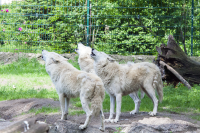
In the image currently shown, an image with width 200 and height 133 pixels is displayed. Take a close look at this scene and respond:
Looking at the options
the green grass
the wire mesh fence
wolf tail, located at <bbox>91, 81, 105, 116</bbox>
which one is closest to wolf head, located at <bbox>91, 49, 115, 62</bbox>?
the green grass

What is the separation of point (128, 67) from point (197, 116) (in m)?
1.95

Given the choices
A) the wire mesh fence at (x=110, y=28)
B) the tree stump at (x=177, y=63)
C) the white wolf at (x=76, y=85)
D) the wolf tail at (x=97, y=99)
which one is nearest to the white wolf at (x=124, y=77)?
the white wolf at (x=76, y=85)

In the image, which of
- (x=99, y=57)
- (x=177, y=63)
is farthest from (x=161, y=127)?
(x=177, y=63)

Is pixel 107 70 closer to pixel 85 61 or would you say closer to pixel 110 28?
pixel 85 61

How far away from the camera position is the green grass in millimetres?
6476

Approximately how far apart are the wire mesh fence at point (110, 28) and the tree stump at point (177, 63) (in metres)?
2.90

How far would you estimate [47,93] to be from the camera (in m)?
7.68

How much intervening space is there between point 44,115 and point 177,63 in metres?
5.22

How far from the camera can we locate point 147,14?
39.2 feet

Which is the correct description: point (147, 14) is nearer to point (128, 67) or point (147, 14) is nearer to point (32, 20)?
point (32, 20)

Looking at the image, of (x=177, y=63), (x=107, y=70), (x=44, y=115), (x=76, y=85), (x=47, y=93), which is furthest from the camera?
(x=177, y=63)

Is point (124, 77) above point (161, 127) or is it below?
above

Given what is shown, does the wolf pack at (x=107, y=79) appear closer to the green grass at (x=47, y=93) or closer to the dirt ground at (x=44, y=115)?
the dirt ground at (x=44, y=115)

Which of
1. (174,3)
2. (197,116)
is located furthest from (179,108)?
(174,3)
